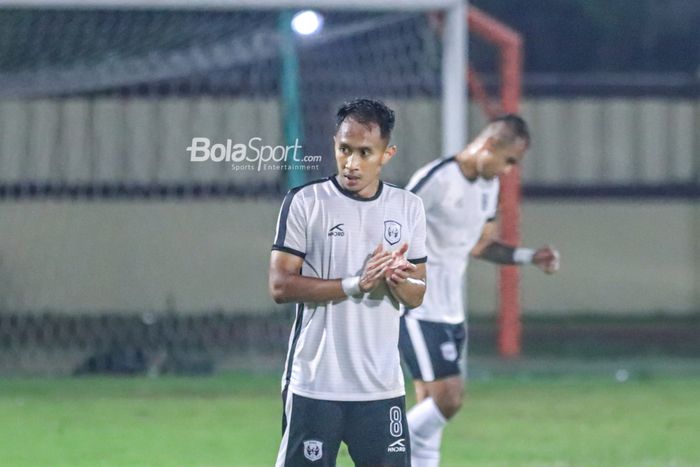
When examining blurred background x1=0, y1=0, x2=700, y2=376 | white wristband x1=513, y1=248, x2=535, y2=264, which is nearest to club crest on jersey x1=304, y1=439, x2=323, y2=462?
white wristband x1=513, y1=248, x2=535, y2=264

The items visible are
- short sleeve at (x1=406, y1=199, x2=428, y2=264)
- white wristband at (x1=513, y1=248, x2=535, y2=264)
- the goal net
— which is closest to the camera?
short sleeve at (x1=406, y1=199, x2=428, y2=264)

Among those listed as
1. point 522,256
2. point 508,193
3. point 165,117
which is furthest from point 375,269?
point 165,117

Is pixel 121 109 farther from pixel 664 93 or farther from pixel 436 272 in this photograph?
pixel 436 272

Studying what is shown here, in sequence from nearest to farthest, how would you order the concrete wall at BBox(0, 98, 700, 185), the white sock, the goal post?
the white sock → the goal post → the concrete wall at BBox(0, 98, 700, 185)

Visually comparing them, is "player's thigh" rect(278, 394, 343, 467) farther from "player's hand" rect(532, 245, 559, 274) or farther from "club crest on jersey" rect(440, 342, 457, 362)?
"player's hand" rect(532, 245, 559, 274)

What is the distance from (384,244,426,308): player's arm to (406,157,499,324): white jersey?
2154mm

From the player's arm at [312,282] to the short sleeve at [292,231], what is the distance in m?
0.02

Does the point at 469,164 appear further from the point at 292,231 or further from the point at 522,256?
the point at 292,231

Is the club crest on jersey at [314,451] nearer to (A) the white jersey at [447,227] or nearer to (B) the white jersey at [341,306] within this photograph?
(B) the white jersey at [341,306]

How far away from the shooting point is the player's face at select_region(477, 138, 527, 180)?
702 cm

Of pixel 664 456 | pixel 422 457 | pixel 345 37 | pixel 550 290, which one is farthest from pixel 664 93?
pixel 422 457

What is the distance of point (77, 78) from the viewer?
12328mm

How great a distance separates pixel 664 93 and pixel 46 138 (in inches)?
328

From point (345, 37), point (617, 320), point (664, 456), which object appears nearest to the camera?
point (664, 456)
